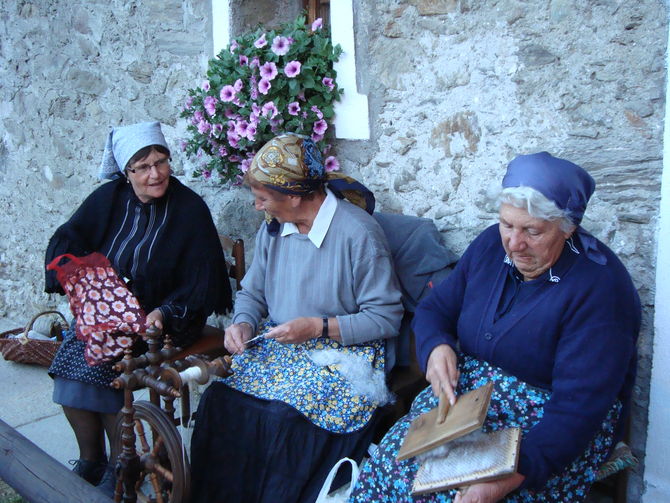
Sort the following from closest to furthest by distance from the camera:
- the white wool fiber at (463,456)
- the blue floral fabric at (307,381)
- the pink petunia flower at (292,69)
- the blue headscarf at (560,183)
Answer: the white wool fiber at (463,456)
the blue headscarf at (560,183)
the blue floral fabric at (307,381)
the pink petunia flower at (292,69)

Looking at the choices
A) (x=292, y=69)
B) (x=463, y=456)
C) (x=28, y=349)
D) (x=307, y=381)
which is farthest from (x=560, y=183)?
(x=28, y=349)

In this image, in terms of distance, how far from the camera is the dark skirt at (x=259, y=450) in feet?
6.92

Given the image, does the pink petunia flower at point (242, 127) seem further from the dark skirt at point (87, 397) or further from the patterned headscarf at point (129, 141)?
the dark skirt at point (87, 397)

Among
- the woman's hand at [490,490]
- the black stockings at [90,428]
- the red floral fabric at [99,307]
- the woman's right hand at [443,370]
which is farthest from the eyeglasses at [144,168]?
the woman's hand at [490,490]

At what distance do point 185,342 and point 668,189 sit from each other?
6.50 feet

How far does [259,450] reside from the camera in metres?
2.16

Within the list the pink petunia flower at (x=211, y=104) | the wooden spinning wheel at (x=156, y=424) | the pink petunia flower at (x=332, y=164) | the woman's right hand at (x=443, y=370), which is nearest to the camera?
the woman's right hand at (x=443, y=370)

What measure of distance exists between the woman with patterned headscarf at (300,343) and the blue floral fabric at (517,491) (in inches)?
9.7

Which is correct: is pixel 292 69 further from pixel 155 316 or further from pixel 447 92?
pixel 155 316

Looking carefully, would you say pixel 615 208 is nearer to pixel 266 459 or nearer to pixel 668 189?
pixel 668 189

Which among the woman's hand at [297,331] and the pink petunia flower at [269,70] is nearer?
the woman's hand at [297,331]

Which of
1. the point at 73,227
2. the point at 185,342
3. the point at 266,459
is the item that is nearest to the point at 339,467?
the point at 266,459

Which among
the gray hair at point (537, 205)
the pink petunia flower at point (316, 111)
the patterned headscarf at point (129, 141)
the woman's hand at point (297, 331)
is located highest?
the pink petunia flower at point (316, 111)

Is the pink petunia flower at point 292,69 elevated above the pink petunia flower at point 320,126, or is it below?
above
